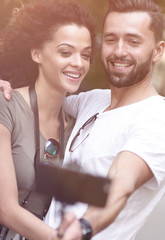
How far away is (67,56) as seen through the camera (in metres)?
1.10

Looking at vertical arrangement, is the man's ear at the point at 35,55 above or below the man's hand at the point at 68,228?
above

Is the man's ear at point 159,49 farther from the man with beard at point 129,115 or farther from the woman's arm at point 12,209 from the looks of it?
the woman's arm at point 12,209

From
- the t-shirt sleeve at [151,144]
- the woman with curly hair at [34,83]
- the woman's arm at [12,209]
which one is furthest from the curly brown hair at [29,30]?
the t-shirt sleeve at [151,144]

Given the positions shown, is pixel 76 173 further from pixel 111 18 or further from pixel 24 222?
pixel 111 18

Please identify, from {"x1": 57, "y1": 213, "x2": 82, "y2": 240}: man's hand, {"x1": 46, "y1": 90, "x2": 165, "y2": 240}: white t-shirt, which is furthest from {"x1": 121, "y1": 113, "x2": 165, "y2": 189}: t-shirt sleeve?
{"x1": 57, "y1": 213, "x2": 82, "y2": 240}: man's hand

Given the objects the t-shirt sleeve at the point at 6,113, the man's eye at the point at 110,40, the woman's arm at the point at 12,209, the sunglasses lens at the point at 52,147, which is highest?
the man's eye at the point at 110,40

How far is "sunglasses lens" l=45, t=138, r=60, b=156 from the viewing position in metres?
1.08

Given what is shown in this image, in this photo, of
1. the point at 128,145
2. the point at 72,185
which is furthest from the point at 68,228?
the point at 128,145

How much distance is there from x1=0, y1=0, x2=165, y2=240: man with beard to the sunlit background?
152mm

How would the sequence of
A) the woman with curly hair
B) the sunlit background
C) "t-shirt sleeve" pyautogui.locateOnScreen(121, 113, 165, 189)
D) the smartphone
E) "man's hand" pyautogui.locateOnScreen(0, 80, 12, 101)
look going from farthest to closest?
1. the sunlit background
2. "man's hand" pyautogui.locateOnScreen(0, 80, 12, 101)
3. the woman with curly hair
4. "t-shirt sleeve" pyautogui.locateOnScreen(121, 113, 165, 189)
5. the smartphone

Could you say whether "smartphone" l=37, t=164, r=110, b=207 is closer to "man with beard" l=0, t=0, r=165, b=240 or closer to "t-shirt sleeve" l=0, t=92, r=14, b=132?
"man with beard" l=0, t=0, r=165, b=240

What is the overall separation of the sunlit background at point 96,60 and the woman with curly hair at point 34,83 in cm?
7

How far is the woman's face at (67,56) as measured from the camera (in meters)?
1.10

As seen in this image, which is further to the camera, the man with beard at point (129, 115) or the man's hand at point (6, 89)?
the man's hand at point (6, 89)
